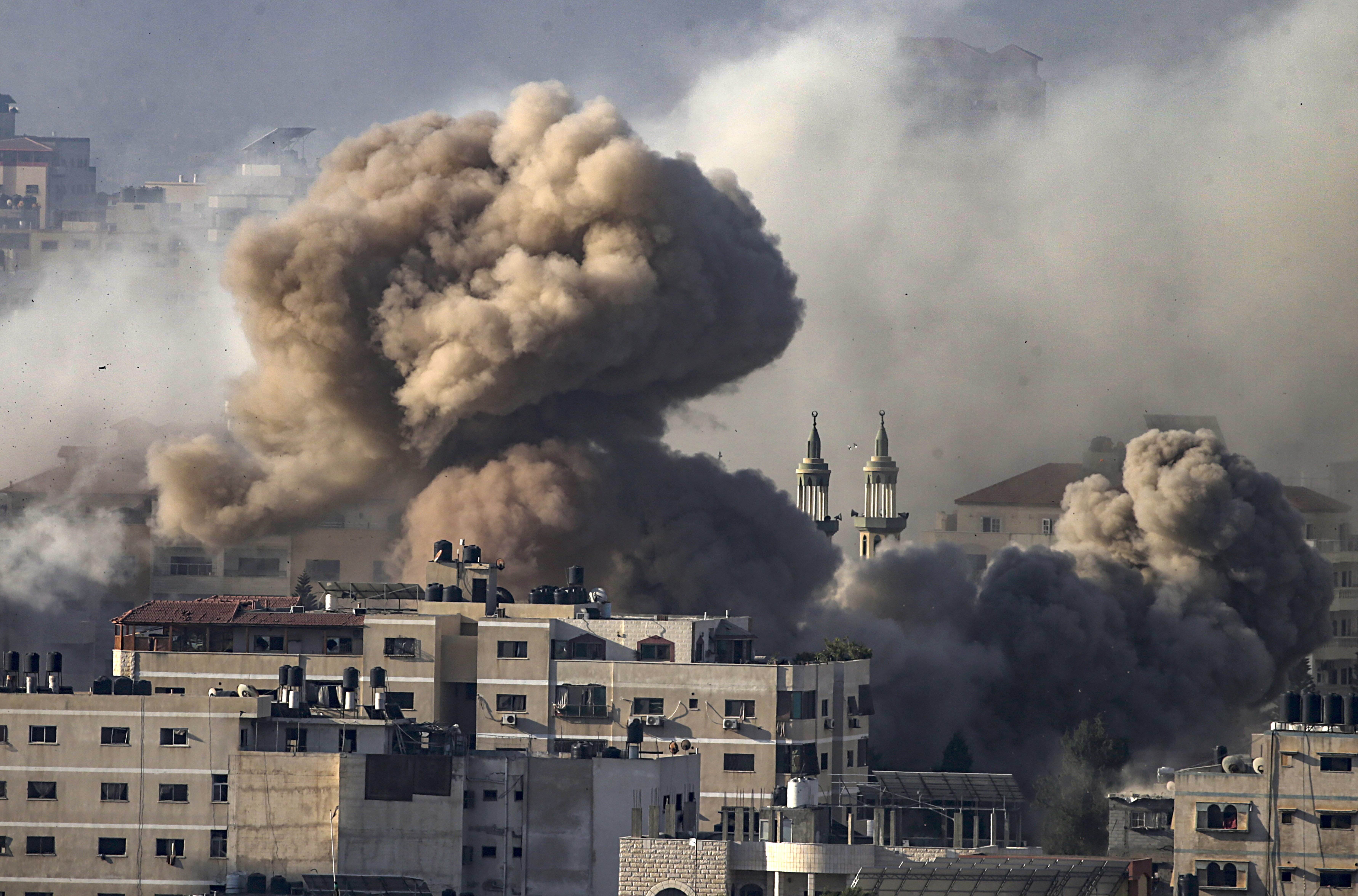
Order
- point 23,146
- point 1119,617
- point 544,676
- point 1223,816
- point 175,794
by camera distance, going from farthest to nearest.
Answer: point 23,146, point 1119,617, point 544,676, point 175,794, point 1223,816

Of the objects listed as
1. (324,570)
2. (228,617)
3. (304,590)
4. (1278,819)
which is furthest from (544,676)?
(324,570)

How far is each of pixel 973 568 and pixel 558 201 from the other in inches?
1242

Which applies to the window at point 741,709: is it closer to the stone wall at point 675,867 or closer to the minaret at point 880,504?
the stone wall at point 675,867

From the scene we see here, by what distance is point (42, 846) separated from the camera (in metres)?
51.6

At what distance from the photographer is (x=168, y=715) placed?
170 ft

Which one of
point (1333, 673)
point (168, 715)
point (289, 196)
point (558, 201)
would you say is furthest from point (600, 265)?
point (289, 196)

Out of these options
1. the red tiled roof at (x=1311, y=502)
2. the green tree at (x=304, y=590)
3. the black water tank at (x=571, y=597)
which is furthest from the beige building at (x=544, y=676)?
the red tiled roof at (x=1311, y=502)

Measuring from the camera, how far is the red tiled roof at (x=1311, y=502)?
116 m

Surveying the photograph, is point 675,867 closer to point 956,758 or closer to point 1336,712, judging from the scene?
point 1336,712

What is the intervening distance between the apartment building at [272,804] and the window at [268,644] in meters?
Result: 10.1

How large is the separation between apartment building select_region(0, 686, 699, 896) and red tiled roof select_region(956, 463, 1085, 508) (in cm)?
7237

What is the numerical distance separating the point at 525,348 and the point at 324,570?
1951 cm

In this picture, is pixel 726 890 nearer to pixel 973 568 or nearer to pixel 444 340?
pixel 444 340

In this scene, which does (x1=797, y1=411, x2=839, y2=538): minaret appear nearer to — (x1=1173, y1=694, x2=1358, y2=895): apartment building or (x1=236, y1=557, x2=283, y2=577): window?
(x1=236, y1=557, x2=283, y2=577): window
